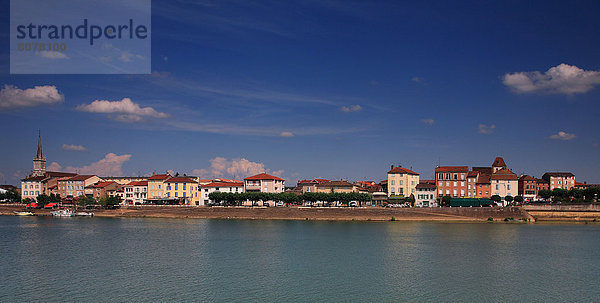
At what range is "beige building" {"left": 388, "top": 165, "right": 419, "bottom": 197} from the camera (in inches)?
3730

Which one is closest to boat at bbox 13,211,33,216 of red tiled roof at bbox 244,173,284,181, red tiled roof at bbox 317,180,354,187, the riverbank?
the riverbank

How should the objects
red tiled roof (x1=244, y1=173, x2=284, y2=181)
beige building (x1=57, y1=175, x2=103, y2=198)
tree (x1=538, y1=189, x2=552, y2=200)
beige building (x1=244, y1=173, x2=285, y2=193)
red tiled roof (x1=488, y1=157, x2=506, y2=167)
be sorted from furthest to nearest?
1. beige building (x1=57, y1=175, x2=103, y2=198)
2. red tiled roof (x1=488, y1=157, x2=506, y2=167)
3. red tiled roof (x1=244, y1=173, x2=284, y2=181)
4. beige building (x1=244, y1=173, x2=285, y2=193)
5. tree (x1=538, y1=189, x2=552, y2=200)

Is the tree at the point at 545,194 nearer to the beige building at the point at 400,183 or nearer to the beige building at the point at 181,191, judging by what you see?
the beige building at the point at 400,183

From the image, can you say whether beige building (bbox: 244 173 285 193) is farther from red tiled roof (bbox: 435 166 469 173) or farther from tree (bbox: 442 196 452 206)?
tree (bbox: 442 196 452 206)

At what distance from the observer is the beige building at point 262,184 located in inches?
3819

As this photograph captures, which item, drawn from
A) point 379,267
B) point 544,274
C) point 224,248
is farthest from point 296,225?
point 544,274

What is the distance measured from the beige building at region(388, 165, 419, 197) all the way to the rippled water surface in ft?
116

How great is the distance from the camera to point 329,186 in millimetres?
102562

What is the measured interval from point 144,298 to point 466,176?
77260 millimetres

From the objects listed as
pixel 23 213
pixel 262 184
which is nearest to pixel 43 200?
pixel 23 213

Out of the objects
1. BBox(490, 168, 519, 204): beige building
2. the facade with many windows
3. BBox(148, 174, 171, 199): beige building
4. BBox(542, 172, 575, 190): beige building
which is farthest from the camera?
BBox(542, 172, 575, 190): beige building

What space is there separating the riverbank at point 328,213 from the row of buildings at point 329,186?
41.9ft

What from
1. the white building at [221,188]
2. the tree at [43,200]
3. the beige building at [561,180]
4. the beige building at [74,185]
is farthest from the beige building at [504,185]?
the tree at [43,200]

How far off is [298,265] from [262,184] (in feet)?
200
